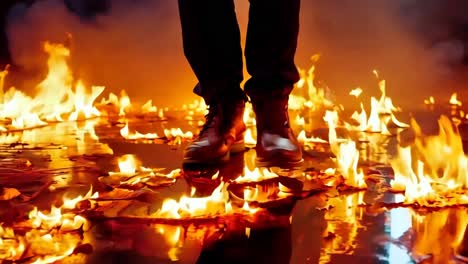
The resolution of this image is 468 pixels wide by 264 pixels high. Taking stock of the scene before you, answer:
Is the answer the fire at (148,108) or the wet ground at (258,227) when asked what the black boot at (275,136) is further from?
the fire at (148,108)

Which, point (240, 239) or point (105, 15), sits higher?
point (105, 15)

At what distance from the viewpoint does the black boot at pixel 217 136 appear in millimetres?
2005

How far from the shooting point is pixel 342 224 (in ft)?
4.57

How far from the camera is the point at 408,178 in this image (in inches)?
65.9

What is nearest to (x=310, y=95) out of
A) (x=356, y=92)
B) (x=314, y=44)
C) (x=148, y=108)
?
(x=356, y=92)

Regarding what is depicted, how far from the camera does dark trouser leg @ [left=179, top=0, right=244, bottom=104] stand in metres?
1.94

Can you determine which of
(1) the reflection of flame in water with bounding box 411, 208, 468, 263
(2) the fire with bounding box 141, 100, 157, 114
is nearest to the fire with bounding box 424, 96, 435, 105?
(2) the fire with bounding box 141, 100, 157, 114

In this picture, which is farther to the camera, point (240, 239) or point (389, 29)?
point (389, 29)

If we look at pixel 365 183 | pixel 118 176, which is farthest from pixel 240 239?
pixel 118 176

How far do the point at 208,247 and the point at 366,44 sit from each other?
145 inches

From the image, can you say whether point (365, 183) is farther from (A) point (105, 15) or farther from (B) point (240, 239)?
(A) point (105, 15)

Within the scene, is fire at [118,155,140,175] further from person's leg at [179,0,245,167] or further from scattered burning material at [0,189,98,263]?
scattered burning material at [0,189,98,263]

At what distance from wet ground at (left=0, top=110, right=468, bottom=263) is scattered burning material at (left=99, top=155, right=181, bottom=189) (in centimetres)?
4

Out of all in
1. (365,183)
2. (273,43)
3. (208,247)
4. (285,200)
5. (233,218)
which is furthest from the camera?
(273,43)
